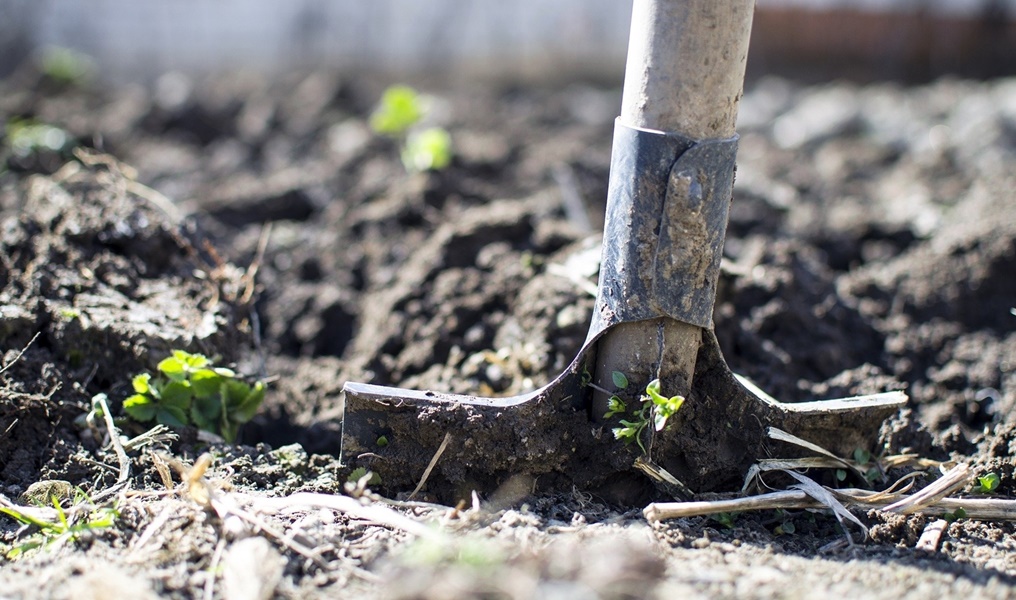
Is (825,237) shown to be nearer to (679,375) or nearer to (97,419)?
(679,375)

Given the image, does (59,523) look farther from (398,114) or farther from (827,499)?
(398,114)

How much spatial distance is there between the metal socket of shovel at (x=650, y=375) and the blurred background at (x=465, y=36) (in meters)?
6.31

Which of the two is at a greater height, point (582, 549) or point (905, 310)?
point (905, 310)

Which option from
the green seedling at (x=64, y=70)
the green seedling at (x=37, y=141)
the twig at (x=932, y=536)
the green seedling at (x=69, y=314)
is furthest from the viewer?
the green seedling at (x=64, y=70)

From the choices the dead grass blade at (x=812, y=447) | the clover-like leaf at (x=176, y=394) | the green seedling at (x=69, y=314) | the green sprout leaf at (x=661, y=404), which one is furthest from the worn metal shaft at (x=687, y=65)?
the green seedling at (x=69, y=314)

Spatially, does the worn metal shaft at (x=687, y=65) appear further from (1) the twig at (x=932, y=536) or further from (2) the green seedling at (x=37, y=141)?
(2) the green seedling at (x=37, y=141)

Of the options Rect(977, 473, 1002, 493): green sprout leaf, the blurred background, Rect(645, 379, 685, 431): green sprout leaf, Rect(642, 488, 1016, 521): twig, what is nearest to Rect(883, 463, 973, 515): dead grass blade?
Rect(642, 488, 1016, 521): twig

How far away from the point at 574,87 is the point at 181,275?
18.0ft

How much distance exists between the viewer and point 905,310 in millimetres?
3111

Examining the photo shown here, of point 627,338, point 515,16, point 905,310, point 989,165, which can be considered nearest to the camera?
point 627,338

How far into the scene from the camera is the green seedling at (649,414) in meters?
1.82

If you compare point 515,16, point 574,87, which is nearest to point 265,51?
point 515,16

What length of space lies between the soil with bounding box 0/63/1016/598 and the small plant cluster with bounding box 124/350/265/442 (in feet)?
0.21

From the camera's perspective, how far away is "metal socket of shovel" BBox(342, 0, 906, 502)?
5.75ft
